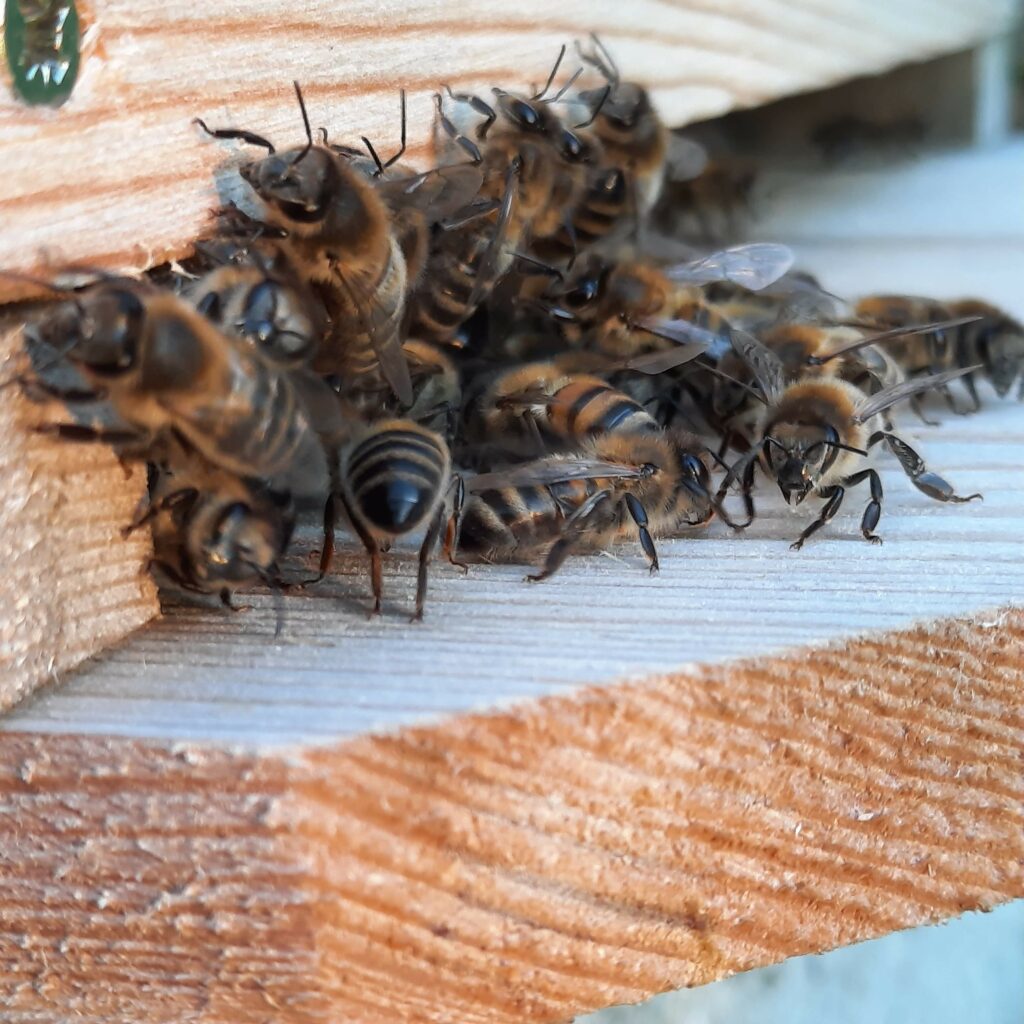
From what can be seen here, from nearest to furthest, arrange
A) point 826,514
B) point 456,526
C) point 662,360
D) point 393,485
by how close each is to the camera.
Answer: point 393,485 → point 456,526 → point 826,514 → point 662,360

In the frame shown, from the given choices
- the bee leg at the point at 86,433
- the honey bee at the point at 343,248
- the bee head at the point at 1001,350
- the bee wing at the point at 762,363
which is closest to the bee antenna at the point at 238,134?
the honey bee at the point at 343,248

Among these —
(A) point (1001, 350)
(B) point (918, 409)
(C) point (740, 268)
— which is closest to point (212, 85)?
(C) point (740, 268)

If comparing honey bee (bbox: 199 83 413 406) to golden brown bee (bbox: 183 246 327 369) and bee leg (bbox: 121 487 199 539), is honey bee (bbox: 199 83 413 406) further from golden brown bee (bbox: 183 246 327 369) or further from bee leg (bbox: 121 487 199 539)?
bee leg (bbox: 121 487 199 539)

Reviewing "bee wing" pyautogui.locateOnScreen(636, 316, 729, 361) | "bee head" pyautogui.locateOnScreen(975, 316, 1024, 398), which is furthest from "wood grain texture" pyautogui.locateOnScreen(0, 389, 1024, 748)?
"bee head" pyautogui.locateOnScreen(975, 316, 1024, 398)

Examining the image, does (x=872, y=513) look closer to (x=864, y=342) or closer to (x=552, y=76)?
(x=864, y=342)

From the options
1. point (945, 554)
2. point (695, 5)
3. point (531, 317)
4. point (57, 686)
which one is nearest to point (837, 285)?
point (695, 5)

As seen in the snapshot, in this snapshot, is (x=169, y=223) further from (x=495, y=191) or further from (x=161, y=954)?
(x=495, y=191)
